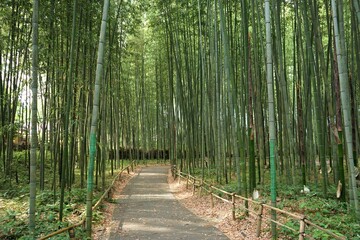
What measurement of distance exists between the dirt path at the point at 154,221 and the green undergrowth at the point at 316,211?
3.30 feet

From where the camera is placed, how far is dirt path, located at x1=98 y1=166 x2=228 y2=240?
443 centimetres

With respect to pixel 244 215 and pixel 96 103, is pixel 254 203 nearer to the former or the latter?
pixel 244 215

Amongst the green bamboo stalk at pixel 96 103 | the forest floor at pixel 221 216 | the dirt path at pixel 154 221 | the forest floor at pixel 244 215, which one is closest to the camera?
the green bamboo stalk at pixel 96 103

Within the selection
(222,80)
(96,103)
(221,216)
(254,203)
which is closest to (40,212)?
(96,103)

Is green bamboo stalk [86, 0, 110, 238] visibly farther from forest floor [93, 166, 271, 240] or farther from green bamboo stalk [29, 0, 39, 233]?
forest floor [93, 166, 271, 240]

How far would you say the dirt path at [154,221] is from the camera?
443 centimetres

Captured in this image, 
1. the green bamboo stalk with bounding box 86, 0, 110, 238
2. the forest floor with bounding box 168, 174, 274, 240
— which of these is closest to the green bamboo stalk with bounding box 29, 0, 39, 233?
the green bamboo stalk with bounding box 86, 0, 110, 238

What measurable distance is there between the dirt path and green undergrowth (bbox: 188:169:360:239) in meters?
1.01

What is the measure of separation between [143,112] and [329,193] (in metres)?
12.7

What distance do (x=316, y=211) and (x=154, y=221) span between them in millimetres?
2413

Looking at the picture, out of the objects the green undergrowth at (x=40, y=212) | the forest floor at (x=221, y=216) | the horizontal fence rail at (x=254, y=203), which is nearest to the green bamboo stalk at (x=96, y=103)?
the green undergrowth at (x=40, y=212)

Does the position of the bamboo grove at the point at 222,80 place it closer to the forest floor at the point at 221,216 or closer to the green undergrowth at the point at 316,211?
the green undergrowth at the point at 316,211

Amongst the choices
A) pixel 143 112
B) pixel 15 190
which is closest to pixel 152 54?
pixel 143 112

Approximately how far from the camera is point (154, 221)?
17.3ft
